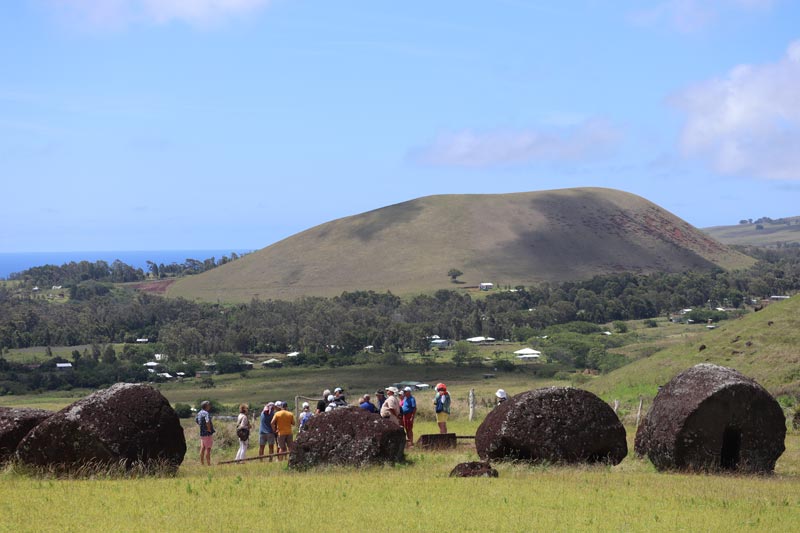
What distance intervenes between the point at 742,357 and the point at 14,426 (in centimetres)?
3669

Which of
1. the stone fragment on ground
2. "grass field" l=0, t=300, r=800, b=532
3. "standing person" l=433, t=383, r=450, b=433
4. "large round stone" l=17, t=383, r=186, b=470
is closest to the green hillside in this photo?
"grass field" l=0, t=300, r=800, b=532

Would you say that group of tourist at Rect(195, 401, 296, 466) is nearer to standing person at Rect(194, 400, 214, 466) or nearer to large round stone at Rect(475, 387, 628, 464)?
standing person at Rect(194, 400, 214, 466)

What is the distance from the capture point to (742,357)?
155 ft

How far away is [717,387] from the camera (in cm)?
2106

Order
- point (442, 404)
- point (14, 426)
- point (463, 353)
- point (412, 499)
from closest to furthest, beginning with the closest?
1. point (412, 499)
2. point (14, 426)
3. point (442, 404)
4. point (463, 353)

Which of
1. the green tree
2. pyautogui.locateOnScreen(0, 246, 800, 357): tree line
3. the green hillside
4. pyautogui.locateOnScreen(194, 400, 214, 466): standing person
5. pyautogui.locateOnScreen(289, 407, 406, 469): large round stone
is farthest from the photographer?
pyautogui.locateOnScreen(0, 246, 800, 357): tree line

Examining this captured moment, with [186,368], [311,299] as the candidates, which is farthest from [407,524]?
[311,299]

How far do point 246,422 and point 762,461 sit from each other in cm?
1245

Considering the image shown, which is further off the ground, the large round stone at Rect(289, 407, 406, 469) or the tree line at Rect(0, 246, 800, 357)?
the tree line at Rect(0, 246, 800, 357)

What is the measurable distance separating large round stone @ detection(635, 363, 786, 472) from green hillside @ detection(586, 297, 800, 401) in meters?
20.1

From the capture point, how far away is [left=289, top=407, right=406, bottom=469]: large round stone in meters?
21.1

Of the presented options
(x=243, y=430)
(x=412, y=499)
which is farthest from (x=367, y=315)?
(x=412, y=499)

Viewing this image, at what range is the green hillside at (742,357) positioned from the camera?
43.7m

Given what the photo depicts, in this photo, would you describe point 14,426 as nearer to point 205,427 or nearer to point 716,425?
point 205,427
